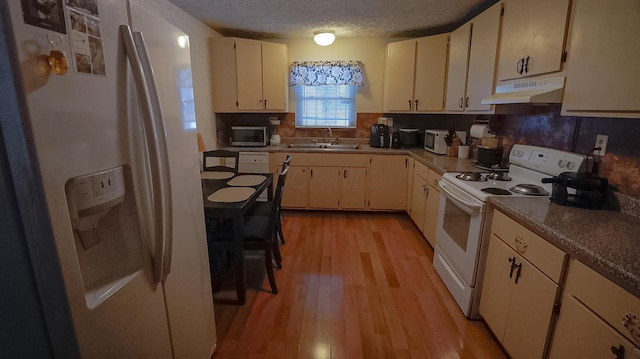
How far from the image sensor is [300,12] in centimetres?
298

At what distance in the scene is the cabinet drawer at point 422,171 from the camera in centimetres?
302

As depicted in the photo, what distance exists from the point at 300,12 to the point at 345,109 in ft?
5.12

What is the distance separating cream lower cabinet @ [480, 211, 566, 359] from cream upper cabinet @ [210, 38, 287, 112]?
3.02 metres

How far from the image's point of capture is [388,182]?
3.73m

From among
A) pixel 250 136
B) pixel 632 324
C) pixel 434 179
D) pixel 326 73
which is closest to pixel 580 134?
pixel 434 179

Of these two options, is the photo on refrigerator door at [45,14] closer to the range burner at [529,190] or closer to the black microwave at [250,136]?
the range burner at [529,190]

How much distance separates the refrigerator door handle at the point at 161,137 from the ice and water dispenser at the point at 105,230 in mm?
87

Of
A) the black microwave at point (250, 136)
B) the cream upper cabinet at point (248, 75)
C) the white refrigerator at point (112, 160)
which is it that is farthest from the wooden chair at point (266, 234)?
the cream upper cabinet at point (248, 75)

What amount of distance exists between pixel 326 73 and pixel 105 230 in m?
3.63

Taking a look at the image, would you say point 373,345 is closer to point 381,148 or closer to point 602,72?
point 602,72

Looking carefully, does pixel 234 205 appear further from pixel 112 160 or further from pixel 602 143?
pixel 602 143

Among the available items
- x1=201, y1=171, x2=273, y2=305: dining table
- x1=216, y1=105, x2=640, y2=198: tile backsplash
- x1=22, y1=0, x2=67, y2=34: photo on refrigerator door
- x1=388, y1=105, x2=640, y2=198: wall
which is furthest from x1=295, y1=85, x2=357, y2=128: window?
x1=22, y1=0, x2=67, y2=34: photo on refrigerator door

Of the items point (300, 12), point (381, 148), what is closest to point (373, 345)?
point (381, 148)

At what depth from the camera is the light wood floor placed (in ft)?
5.64
